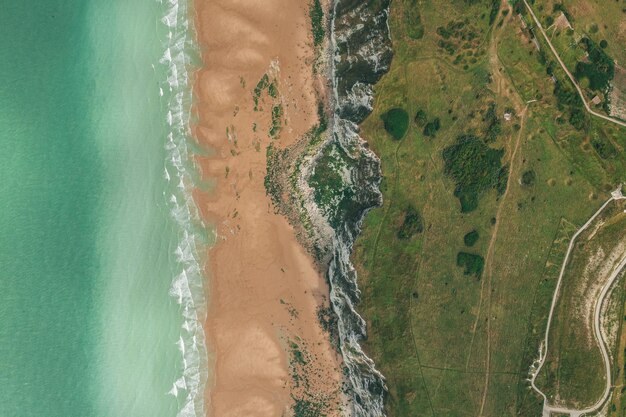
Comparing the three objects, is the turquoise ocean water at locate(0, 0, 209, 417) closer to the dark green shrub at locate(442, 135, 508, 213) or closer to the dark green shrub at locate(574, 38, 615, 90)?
the dark green shrub at locate(442, 135, 508, 213)

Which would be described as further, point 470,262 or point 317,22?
point 317,22

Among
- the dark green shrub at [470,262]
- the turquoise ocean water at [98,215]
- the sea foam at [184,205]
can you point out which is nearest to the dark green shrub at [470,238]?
the dark green shrub at [470,262]

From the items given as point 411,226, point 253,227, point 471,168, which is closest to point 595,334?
point 471,168

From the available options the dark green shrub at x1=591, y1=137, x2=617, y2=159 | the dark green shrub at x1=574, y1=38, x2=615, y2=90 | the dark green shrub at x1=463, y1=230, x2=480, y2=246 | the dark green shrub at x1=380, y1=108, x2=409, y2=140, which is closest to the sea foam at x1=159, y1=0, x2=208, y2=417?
the dark green shrub at x1=380, y1=108, x2=409, y2=140

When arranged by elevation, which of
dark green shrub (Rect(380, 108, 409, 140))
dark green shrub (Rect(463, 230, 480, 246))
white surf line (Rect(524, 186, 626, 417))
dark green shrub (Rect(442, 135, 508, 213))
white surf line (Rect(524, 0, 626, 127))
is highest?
white surf line (Rect(524, 0, 626, 127))

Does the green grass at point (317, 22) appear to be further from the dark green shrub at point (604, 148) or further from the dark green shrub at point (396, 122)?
the dark green shrub at point (604, 148)

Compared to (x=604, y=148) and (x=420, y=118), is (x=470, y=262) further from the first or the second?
(x=604, y=148)

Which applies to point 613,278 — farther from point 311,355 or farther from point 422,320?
point 311,355
